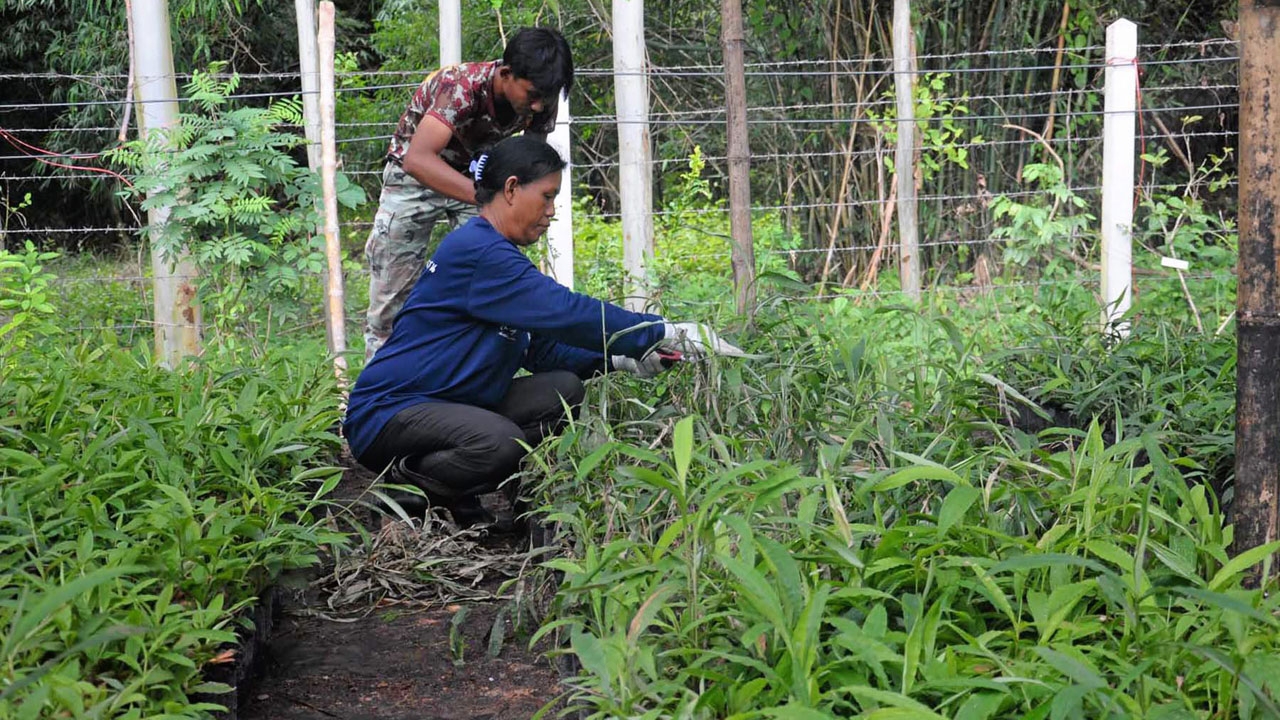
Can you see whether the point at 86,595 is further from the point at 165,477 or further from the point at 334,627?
the point at 334,627

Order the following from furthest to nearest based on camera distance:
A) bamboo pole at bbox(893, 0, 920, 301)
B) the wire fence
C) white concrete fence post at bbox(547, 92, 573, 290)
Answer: the wire fence
bamboo pole at bbox(893, 0, 920, 301)
white concrete fence post at bbox(547, 92, 573, 290)

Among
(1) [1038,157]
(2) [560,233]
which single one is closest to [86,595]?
(2) [560,233]

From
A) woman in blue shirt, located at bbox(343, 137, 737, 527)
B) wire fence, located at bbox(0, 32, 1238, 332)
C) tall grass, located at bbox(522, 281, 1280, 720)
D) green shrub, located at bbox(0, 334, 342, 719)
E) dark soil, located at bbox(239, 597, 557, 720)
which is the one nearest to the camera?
tall grass, located at bbox(522, 281, 1280, 720)

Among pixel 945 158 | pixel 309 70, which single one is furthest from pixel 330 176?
pixel 945 158

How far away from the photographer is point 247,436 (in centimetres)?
276

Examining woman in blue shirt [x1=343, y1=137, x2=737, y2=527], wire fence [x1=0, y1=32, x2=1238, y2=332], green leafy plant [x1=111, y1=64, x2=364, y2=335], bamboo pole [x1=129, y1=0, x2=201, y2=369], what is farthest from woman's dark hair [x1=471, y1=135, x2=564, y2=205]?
wire fence [x1=0, y1=32, x2=1238, y2=332]

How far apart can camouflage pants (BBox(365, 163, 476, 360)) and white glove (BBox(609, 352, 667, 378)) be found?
53.3 inches

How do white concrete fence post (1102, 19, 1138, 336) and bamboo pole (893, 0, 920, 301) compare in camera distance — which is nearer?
white concrete fence post (1102, 19, 1138, 336)

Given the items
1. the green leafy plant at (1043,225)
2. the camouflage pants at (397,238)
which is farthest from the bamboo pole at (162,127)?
the green leafy plant at (1043,225)

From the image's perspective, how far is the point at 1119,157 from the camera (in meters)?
5.29

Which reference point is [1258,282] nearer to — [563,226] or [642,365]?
[642,365]

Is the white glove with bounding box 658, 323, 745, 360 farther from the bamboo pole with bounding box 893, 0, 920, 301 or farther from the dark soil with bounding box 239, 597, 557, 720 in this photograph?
the bamboo pole with bounding box 893, 0, 920, 301

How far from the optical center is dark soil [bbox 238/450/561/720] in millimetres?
2355

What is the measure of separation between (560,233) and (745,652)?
3.36m
